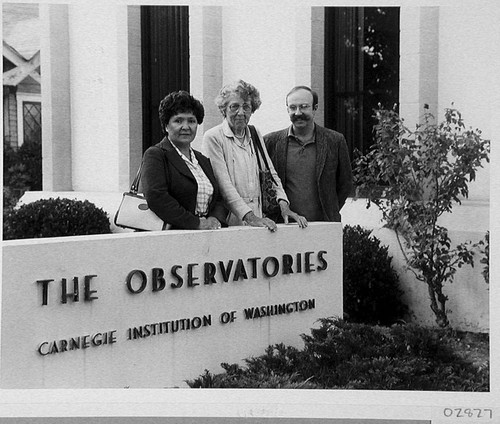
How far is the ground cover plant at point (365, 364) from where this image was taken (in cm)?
340

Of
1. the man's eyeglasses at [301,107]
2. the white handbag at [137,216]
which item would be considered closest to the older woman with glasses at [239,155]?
the man's eyeglasses at [301,107]

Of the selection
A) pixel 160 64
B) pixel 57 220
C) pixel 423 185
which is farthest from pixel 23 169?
pixel 423 185

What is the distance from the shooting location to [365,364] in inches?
138

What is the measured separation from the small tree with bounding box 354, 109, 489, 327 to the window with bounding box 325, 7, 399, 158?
148mm

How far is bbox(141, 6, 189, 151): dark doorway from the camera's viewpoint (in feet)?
15.2

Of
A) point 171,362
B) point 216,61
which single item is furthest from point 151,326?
point 216,61

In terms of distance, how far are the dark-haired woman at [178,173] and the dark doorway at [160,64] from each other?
983 mm

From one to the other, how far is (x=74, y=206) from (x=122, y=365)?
4.37 feet

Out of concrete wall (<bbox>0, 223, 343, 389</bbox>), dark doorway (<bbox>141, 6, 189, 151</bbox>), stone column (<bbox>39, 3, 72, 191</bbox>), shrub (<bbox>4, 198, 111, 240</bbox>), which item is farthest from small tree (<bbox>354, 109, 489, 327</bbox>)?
stone column (<bbox>39, 3, 72, 191</bbox>)

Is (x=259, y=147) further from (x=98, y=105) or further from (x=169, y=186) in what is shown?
(x=98, y=105)

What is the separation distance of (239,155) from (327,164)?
444mm

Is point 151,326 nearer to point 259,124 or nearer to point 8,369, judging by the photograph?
point 8,369

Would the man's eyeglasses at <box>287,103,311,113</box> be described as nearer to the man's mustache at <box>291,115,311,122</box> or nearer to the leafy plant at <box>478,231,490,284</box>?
the man's mustache at <box>291,115,311,122</box>

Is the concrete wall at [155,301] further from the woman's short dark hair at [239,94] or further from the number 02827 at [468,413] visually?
the number 02827 at [468,413]
